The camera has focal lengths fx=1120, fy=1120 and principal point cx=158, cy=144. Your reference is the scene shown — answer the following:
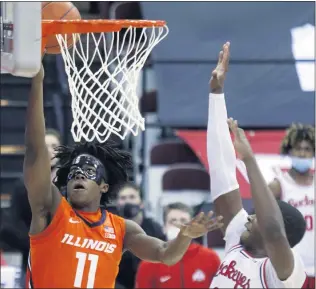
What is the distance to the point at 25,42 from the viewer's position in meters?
4.97

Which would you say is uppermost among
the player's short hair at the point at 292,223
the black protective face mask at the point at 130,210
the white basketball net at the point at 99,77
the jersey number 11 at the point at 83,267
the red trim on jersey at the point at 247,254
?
the white basketball net at the point at 99,77

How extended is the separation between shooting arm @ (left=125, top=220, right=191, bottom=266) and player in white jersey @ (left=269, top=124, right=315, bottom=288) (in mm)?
2177

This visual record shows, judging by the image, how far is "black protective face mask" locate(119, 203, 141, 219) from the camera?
Result: 27.5 ft

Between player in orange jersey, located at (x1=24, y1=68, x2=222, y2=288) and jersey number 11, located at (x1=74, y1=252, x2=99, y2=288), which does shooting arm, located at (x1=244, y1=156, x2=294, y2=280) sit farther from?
jersey number 11, located at (x1=74, y1=252, x2=99, y2=288)

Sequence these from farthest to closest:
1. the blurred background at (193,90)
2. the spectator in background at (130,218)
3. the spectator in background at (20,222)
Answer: the blurred background at (193,90)
the spectator in background at (130,218)
the spectator in background at (20,222)

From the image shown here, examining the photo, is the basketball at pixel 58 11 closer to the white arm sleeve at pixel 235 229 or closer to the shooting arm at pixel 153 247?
the shooting arm at pixel 153 247

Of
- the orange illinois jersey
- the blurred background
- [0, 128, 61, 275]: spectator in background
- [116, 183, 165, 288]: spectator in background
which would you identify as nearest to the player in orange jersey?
the orange illinois jersey

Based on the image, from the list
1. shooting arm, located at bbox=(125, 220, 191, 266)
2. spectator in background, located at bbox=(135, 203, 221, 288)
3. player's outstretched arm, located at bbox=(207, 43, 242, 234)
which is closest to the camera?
player's outstretched arm, located at bbox=(207, 43, 242, 234)

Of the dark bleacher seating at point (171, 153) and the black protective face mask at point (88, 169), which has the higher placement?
the black protective face mask at point (88, 169)

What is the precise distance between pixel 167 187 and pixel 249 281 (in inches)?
167

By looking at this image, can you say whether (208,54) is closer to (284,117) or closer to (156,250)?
(284,117)

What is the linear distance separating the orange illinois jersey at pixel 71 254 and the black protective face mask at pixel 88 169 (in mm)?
194

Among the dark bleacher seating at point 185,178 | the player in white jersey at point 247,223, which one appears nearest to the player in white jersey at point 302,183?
the dark bleacher seating at point 185,178

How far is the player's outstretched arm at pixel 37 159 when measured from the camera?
567cm
